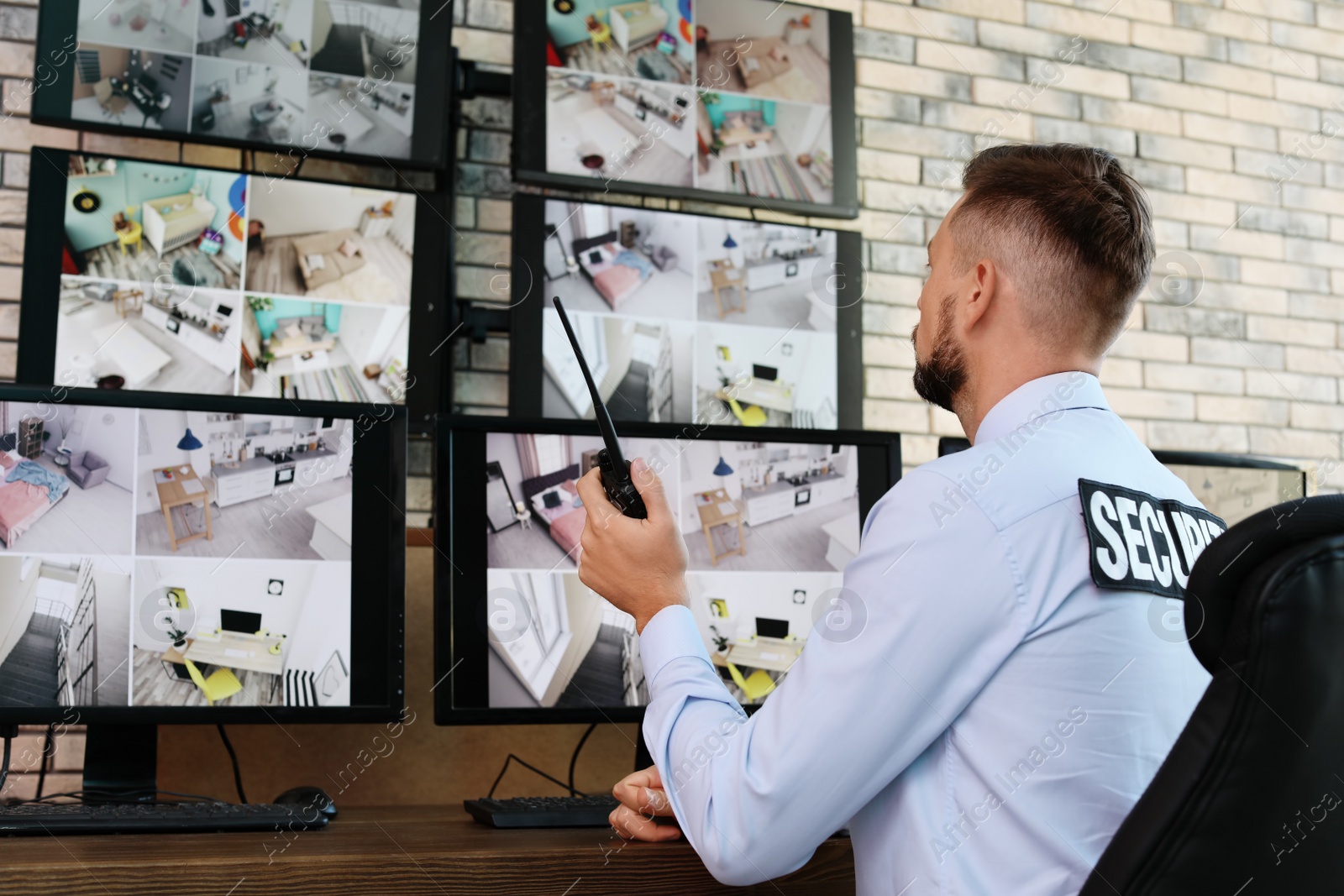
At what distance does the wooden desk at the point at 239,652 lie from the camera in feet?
4.40

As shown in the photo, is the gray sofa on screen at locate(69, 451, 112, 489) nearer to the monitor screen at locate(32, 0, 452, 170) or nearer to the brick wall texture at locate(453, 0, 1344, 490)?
the monitor screen at locate(32, 0, 452, 170)

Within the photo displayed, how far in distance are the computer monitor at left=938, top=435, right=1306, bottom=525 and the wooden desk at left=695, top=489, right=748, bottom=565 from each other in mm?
488

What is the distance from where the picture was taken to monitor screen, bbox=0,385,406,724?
129cm

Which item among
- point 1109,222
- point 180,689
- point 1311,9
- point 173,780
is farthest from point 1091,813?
point 1311,9

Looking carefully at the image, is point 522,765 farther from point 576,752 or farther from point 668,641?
point 668,641

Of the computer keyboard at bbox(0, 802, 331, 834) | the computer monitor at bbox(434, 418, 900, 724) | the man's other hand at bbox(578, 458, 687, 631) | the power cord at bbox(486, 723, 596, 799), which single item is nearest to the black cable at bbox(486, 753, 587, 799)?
the power cord at bbox(486, 723, 596, 799)

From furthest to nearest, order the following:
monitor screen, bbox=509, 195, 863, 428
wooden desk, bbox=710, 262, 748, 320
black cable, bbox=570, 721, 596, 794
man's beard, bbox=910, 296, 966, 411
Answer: wooden desk, bbox=710, 262, 748, 320, monitor screen, bbox=509, 195, 863, 428, black cable, bbox=570, 721, 596, 794, man's beard, bbox=910, 296, 966, 411

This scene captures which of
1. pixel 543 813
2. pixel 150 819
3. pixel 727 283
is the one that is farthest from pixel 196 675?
pixel 727 283

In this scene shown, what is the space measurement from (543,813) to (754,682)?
0.44 metres

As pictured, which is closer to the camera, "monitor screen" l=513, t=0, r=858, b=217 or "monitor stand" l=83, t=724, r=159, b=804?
"monitor stand" l=83, t=724, r=159, b=804

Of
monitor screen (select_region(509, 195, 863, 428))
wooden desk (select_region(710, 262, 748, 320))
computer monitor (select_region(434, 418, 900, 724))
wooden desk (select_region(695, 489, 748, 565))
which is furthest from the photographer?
wooden desk (select_region(710, 262, 748, 320))

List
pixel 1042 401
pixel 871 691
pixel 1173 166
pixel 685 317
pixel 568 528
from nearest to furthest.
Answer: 1. pixel 871 691
2. pixel 1042 401
3. pixel 568 528
4. pixel 685 317
5. pixel 1173 166

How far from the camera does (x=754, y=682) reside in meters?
Answer: 1.55

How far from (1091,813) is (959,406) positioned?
478 mm
